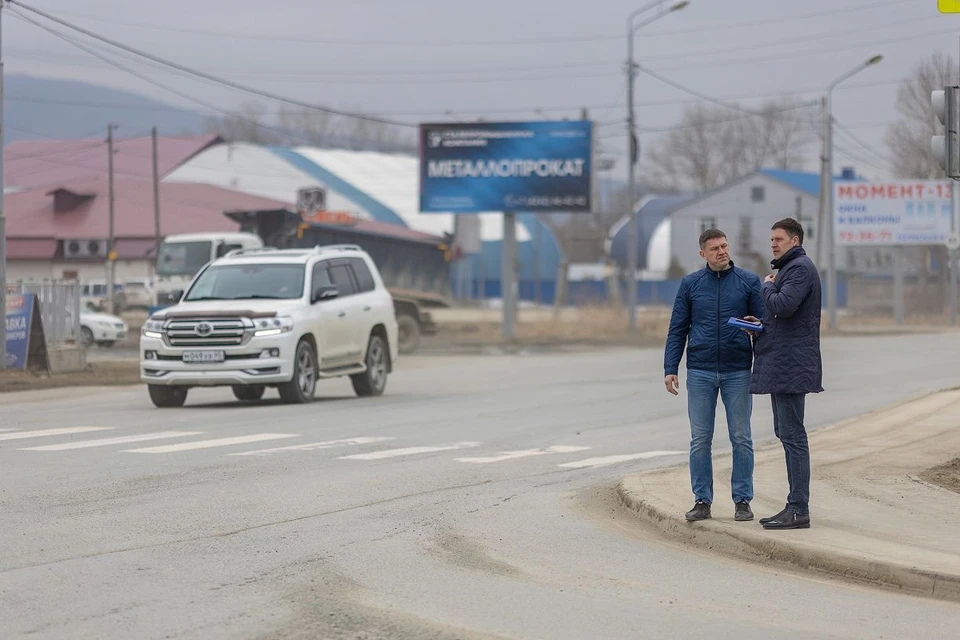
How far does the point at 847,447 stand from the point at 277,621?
854cm

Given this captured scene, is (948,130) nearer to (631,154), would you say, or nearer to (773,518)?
(773,518)

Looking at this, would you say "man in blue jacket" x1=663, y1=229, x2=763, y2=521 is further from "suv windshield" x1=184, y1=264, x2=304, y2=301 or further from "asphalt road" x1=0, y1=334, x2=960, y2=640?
"suv windshield" x1=184, y1=264, x2=304, y2=301

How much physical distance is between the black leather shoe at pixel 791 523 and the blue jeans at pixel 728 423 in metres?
0.38

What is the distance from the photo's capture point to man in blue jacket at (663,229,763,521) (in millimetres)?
9250

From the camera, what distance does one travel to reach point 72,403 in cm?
2106

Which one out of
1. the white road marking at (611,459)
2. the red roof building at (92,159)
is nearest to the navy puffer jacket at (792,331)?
the white road marking at (611,459)

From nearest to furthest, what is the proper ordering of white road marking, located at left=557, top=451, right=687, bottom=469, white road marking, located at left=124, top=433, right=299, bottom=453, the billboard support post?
white road marking, located at left=557, top=451, right=687, bottom=469 < white road marking, located at left=124, top=433, right=299, bottom=453 < the billboard support post

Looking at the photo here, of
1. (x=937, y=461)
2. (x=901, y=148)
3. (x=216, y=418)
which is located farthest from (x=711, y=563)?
(x=901, y=148)

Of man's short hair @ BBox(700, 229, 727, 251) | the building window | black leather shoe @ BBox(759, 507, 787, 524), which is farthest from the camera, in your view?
the building window

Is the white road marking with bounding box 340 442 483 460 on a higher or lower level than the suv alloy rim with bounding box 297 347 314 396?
lower

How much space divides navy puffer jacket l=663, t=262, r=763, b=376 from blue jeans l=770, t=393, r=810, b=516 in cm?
40

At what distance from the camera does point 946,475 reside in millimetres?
11617

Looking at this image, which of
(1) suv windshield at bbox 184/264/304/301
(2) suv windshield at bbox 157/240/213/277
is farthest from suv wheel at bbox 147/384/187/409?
(2) suv windshield at bbox 157/240/213/277

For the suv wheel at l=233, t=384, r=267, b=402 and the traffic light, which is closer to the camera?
the traffic light
